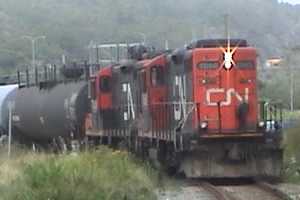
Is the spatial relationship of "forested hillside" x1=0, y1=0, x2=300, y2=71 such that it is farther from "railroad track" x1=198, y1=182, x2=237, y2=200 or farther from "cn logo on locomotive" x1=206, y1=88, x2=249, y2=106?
"railroad track" x1=198, y1=182, x2=237, y2=200

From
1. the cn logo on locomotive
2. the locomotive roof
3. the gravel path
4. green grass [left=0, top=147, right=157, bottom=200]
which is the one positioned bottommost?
the gravel path

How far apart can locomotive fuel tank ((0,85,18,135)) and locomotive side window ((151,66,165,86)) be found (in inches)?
648

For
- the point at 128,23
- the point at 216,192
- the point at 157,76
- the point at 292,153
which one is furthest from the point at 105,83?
the point at 128,23

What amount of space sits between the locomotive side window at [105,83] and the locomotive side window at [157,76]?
4.65m

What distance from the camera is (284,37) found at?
114 m

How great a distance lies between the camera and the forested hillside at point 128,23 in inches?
4227

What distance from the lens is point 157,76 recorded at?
22.2 m

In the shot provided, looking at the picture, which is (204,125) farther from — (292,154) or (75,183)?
(75,183)

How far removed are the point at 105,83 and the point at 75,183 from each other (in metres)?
13.8

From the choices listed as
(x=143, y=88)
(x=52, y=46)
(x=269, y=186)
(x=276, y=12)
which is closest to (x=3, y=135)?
(x=143, y=88)

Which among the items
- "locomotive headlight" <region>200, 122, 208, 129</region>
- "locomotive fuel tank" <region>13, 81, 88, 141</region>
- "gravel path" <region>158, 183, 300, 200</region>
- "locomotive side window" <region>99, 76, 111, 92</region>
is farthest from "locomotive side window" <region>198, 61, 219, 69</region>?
"locomotive fuel tank" <region>13, 81, 88, 141</region>

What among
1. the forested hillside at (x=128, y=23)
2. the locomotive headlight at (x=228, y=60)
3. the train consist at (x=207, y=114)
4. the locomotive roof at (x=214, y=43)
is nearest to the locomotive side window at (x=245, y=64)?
the train consist at (x=207, y=114)

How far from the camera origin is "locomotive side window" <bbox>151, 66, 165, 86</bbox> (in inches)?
870

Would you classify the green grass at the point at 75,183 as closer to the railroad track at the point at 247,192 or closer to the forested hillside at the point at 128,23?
the railroad track at the point at 247,192
